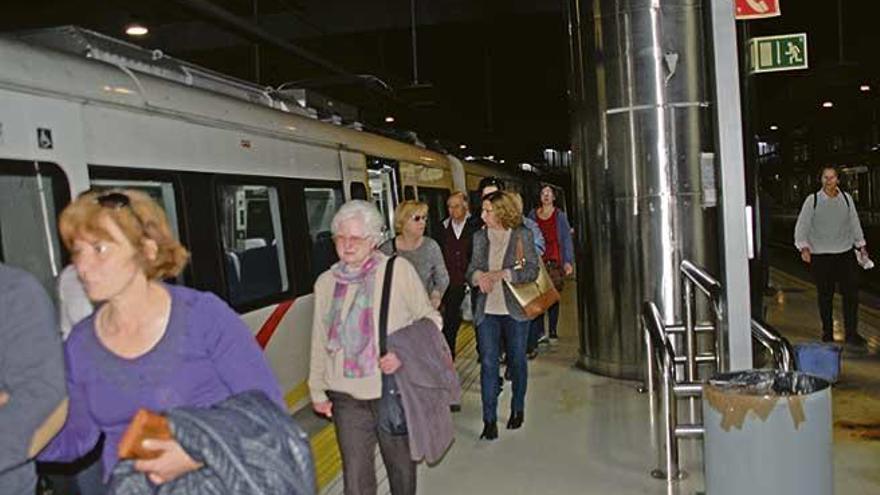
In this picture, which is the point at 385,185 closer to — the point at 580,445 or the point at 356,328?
the point at 580,445

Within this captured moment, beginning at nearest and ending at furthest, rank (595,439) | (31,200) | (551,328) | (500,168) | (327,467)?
(31,200) < (327,467) < (595,439) < (551,328) < (500,168)

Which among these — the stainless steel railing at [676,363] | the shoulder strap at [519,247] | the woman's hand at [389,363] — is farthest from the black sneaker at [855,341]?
the woman's hand at [389,363]

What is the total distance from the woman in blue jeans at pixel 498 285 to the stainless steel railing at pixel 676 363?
0.90 m

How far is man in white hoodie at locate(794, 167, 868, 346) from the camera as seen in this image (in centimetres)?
847

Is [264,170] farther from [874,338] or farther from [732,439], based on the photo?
[874,338]

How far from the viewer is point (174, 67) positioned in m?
6.21

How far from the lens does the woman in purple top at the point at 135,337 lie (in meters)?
2.26

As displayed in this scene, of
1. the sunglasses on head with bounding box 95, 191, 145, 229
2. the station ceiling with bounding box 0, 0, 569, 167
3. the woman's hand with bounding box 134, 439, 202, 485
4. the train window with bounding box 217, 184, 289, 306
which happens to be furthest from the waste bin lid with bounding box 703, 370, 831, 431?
the station ceiling with bounding box 0, 0, 569, 167

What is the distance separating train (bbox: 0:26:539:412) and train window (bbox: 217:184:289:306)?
1 cm

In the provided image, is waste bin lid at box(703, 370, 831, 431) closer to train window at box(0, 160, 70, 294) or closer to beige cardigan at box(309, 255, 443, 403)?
beige cardigan at box(309, 255, 443, 403)

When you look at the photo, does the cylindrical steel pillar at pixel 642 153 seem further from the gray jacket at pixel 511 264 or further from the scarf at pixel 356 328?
the scarf at pixel 356 328

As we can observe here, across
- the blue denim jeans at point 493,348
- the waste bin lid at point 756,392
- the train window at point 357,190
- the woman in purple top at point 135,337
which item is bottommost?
the blue denim jeans at point 493,348

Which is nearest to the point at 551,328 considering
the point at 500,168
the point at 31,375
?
the point at 31,375

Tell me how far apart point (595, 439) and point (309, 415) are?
2360 millimetres
